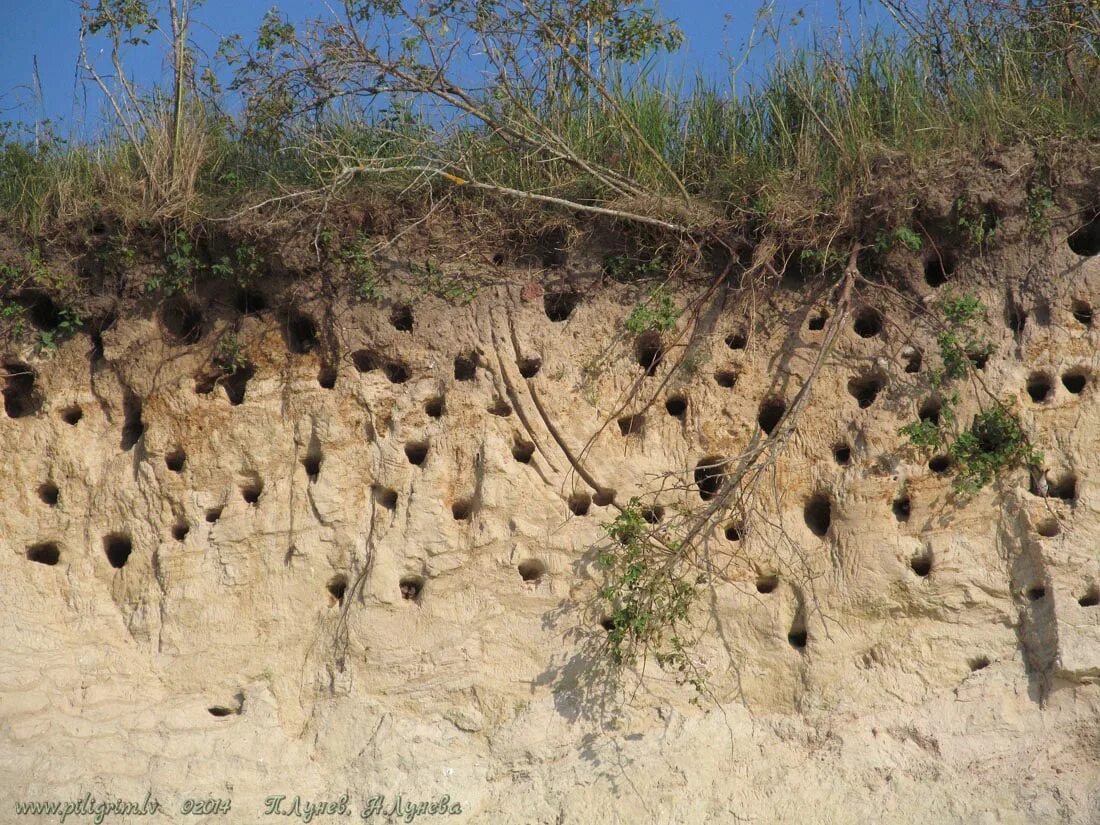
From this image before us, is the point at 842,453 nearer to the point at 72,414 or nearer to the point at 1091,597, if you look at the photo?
the point at 1091,597

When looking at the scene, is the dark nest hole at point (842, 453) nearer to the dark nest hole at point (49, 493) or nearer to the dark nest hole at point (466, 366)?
the dark nest hole at point (466, 366)

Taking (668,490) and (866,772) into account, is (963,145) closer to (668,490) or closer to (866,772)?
(668,490)

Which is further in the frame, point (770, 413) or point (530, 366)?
point (530, 366)

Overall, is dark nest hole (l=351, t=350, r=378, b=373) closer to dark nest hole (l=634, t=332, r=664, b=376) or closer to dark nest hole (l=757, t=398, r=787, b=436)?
dark nest hole (l=634, t=332, r=664, b=376)

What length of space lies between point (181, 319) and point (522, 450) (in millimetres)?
2016

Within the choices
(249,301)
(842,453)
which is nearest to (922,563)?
(842,453)

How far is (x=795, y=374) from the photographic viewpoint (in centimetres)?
737

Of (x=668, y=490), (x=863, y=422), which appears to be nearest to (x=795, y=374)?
(x=863, y=422)

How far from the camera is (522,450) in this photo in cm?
745

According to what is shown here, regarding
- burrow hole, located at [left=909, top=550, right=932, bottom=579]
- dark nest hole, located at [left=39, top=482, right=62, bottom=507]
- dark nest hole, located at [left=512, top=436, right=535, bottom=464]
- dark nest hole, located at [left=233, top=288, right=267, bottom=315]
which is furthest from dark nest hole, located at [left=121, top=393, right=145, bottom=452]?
burrow hole, located at [left=909, top=550, right=932, bottom=579]

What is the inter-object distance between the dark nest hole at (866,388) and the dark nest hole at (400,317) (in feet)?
A: 7.42

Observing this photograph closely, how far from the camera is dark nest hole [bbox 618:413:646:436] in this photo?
7445mm

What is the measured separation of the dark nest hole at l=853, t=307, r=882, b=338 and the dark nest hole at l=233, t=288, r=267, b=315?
3092mm

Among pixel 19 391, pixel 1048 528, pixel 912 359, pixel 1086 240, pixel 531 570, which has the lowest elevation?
pixel 531 570
